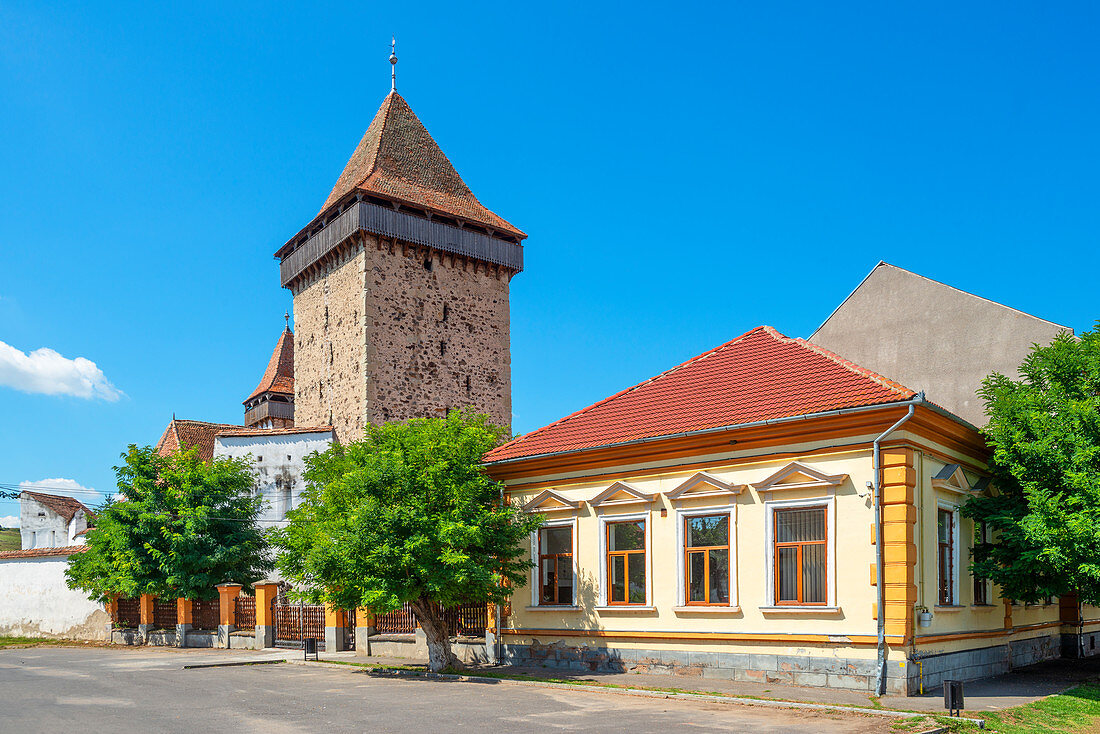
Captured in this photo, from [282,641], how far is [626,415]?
1263 cm

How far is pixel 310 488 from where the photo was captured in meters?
20.2

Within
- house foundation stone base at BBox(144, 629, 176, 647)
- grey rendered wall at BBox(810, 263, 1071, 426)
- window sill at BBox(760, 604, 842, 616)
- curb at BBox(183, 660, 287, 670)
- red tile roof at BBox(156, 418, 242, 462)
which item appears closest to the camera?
window sill at BBox(760, 604, 842, 616)

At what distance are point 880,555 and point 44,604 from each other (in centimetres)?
3015

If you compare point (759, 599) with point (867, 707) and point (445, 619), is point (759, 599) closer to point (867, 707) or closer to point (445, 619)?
point (867, 707)

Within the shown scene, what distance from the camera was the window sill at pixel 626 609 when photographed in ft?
56.8

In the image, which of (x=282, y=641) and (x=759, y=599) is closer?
(x=759, y=599)

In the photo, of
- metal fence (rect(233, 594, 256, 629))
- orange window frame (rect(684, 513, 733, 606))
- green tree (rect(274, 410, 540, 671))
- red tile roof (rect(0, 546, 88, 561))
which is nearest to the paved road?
green tree (rect(274, 410, 540, 671))

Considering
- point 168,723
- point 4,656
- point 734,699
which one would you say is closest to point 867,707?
point 734,699

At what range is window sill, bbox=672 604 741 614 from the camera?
16.1 metres

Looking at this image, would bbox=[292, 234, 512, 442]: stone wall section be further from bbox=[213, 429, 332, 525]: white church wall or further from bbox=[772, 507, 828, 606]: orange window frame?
bbox=[772, 507, 828, 606]: orange window frame

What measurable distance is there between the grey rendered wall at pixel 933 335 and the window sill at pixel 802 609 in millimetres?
11364

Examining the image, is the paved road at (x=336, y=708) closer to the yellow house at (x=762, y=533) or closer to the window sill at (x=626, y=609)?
the yellow house at (x=762, y=533)

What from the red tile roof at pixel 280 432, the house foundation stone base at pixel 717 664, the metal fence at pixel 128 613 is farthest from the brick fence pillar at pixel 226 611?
the house foundation stone base at pixel 717 664

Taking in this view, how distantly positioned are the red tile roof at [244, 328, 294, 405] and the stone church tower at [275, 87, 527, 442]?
13963 millimetres
